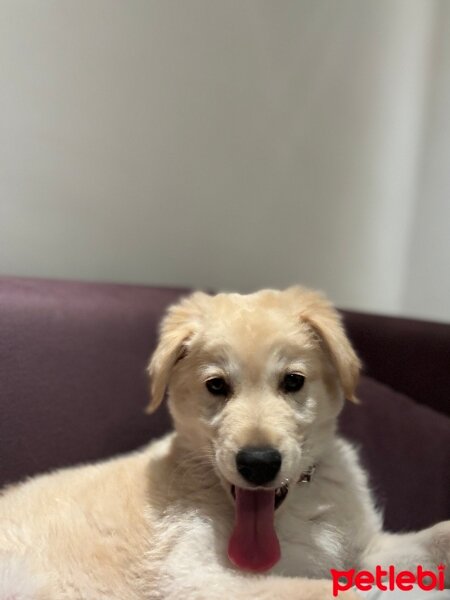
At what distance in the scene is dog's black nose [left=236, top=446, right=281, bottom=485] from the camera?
1.01m

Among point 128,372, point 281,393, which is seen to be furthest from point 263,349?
point 128,372

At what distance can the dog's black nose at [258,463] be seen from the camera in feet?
3.31

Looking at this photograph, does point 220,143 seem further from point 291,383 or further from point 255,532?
point 255,532

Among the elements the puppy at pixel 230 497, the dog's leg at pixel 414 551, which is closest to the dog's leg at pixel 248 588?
the puppy at pixel 230 497

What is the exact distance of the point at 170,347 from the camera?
3.84 feet

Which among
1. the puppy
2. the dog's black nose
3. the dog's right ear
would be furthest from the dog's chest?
the dog's right ear

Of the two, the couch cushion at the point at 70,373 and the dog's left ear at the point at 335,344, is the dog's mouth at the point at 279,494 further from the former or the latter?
the couch cushion at the point at 70,373

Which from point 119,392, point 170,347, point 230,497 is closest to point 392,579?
point 230,497

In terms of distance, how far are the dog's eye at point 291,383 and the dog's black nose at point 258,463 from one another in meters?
0.15

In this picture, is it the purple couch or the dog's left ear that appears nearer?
the dog's left ear

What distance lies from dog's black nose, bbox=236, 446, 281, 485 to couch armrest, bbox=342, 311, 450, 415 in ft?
2.82

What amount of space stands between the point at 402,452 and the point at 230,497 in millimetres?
679

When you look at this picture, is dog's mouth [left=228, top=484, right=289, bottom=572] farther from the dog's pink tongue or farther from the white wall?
the white wall

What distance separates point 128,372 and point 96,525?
59 cm
